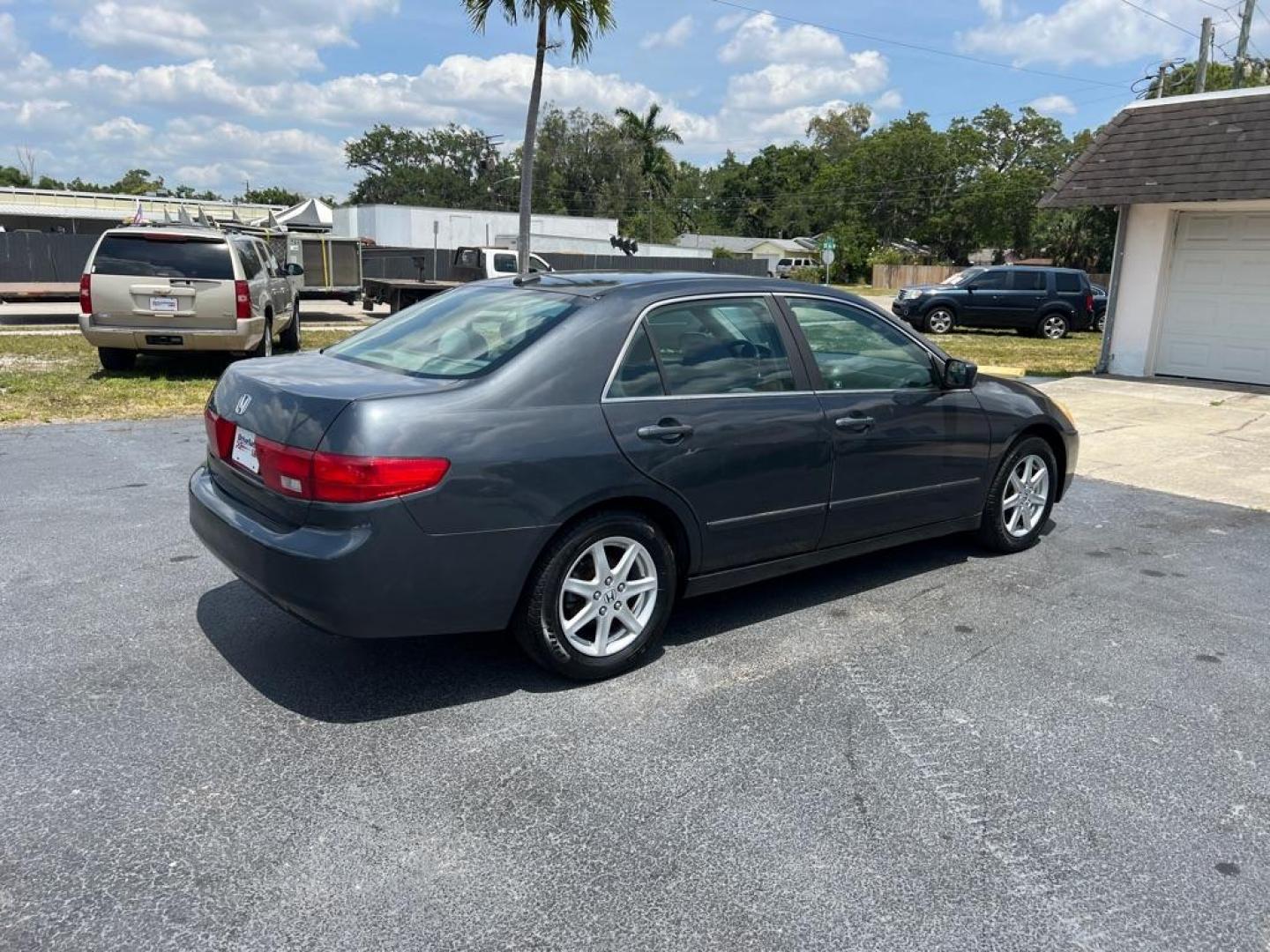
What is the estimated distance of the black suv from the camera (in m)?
22.5

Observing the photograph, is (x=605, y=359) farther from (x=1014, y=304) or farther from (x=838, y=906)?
(x=1014, y=304)

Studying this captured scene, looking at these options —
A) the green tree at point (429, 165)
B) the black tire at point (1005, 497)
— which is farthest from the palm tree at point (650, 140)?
the black tire at point (1005, 497)

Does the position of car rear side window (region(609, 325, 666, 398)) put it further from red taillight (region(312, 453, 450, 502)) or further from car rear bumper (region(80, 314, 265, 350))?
car rear bumper (region(80, 314, 265, 350))

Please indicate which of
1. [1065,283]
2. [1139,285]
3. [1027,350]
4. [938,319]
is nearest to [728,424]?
[1139,285]

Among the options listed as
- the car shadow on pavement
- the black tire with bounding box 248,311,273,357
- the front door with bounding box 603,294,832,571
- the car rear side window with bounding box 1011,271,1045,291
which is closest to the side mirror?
the front door with bounding box 603,294,832,571

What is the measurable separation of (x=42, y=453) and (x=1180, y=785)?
25.6 feet

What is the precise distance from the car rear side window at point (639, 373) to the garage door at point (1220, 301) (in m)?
12.6

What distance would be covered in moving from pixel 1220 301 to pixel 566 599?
43.8 ft

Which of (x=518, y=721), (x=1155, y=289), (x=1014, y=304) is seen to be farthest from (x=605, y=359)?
(x=1014, y=304)

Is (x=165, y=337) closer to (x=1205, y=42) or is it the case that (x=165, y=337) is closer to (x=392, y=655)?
(x=392, y=655)

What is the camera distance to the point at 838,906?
8.23 feet

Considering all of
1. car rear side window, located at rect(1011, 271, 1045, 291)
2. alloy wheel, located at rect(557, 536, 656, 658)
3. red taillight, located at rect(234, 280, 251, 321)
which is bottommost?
alloy wheel, located at rect(557, 536, 656, 658)

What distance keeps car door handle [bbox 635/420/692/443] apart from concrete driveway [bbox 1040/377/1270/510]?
5.39 meters

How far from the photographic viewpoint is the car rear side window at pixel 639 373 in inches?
149
